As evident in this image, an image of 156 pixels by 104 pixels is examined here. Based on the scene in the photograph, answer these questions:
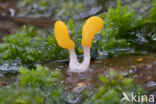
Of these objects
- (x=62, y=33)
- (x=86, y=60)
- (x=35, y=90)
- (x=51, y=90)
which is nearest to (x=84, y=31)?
(x=62, y=33)

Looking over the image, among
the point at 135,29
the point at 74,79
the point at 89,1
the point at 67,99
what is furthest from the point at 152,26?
the point at 89,1

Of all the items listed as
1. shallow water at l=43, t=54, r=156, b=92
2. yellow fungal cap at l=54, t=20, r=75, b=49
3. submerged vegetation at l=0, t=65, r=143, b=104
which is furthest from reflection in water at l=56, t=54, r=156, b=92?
yellow fungal cap at l=54, t=20, r=75, b=49

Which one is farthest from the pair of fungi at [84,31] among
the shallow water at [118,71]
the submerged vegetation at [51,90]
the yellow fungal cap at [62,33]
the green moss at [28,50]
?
the green moss at [28,50]

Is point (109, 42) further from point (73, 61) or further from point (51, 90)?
point (51, 90)

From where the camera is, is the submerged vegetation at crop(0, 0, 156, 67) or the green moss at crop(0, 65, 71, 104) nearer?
the green moss at crop(0, 65, 71, 104)

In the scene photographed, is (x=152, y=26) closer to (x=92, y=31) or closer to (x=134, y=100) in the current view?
(x=92, y=31)

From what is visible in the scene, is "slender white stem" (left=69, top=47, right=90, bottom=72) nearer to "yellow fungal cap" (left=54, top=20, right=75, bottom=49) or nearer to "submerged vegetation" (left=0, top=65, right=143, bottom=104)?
"yellow fungal cap" (left=54, top=20, right=75, bottom=49)

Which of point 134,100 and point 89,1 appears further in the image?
point 89,1

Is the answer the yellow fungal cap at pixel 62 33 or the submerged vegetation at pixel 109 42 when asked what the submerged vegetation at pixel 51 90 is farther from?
the submerged vegetation at pixel 109 42
